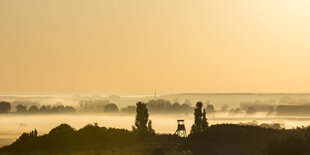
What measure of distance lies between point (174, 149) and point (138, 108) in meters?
42.5

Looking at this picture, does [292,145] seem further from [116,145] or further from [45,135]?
[45,135]

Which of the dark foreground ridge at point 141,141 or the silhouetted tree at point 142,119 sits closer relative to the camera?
the dark foreground ridge at point 141,141

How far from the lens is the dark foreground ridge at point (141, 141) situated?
99875 mm

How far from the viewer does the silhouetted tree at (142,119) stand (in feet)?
440

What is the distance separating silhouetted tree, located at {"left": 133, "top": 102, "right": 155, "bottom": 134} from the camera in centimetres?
13412

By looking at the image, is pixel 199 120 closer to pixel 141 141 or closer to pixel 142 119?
pixel 142 119

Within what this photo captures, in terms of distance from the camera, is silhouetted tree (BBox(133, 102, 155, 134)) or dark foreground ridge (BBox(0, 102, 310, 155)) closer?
dark foreground ridge (BBox(0, 102, 310, 155))

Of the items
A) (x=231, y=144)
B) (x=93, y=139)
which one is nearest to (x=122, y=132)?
(x=93, y=139)

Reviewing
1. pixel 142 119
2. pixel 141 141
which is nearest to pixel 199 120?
pixel 142 119

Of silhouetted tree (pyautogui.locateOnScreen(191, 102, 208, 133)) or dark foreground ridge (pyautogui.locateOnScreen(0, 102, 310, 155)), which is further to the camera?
silhouetted tree (pyautogui.locateOnScreen(191, 102, 208, 133))

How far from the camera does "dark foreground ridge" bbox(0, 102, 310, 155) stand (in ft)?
328

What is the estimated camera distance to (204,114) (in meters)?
146

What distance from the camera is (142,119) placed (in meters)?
136

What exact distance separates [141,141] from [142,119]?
23137 millimetres
